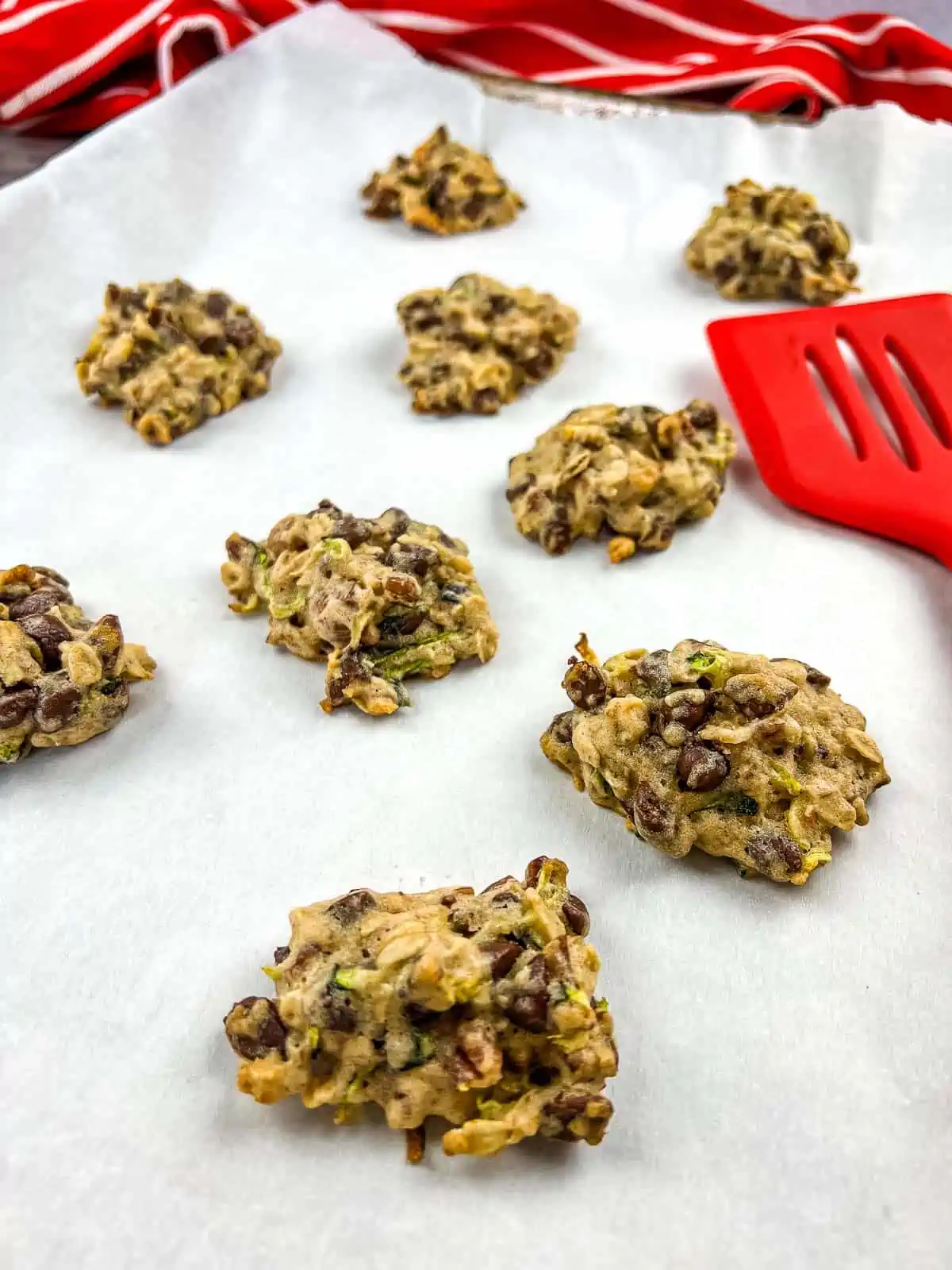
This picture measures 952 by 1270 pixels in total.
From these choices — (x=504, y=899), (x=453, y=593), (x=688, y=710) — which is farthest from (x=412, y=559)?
(x=504, y=899)

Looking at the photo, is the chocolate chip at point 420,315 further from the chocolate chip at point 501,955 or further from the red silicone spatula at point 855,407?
the chocolate chip at point 501,955

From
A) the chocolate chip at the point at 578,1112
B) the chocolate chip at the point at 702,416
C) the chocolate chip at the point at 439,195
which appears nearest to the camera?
the chocolate chip at the point at 578,1112

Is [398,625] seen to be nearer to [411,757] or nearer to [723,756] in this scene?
[411,757]

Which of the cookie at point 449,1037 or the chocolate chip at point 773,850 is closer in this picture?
the cookie at point 449,1037

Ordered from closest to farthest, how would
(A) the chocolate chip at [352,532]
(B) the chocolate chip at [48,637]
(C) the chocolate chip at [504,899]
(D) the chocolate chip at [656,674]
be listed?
(C) the chocolate chip at [504,899] → (D) the chocolate chip at [656,674] → (B) the chocolate chip at [48,637] → (A) the chocolate chip at [352,532]

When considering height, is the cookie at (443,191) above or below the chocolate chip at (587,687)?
above

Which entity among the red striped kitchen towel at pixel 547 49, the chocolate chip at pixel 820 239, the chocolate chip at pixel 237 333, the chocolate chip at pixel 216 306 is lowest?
the chocolate chip at pixel 237 333

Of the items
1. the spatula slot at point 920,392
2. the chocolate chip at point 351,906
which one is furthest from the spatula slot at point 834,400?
the chocolate chip at point 351,906

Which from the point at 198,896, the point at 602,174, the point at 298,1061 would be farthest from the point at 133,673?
the point at 602,174
